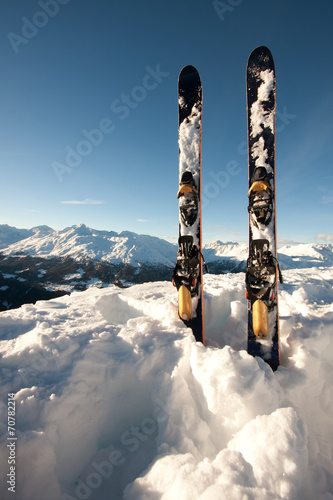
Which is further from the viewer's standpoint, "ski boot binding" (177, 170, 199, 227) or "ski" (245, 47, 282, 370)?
"ski boot binding" (177, 170, 199, 227)

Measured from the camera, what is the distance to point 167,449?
2.10 metres

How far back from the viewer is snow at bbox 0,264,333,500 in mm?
1734

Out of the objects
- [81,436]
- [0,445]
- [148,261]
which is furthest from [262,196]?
[148,261]

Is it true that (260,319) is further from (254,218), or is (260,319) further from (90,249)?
(90,249)

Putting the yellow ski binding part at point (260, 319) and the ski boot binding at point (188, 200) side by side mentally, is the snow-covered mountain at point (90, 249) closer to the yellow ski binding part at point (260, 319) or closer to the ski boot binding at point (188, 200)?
the ski boot binding at point (188, 200)

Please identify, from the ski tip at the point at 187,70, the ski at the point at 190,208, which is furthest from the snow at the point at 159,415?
the ski tip at the point at 187,70

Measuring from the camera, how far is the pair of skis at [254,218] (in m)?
3.60

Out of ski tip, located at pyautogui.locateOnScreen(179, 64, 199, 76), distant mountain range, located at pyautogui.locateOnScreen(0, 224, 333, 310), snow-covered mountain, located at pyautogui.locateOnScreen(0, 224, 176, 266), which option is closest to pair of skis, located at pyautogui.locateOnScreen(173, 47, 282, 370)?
ski tip, located at pyautogui.locateOnScreen(179, 64, 199, 76)

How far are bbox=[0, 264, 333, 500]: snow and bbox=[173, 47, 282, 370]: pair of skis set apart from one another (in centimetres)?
59

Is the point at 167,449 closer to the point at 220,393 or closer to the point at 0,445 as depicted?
the point at 220,393

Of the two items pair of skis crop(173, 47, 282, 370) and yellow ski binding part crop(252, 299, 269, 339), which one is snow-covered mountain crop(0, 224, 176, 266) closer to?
pair of skis crop(173, 47, 282, 370)

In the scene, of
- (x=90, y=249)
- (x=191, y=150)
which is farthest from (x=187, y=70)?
(x=90, y=249)

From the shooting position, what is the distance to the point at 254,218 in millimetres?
4035

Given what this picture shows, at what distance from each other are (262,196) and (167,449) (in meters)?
4.02
